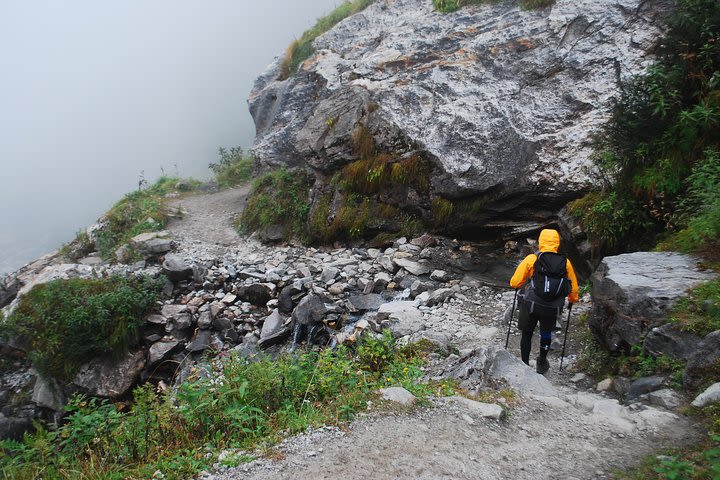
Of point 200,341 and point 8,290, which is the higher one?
point 8,290

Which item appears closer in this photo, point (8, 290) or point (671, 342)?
point (671, 342)

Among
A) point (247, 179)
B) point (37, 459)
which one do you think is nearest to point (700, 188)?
point (37, 459)

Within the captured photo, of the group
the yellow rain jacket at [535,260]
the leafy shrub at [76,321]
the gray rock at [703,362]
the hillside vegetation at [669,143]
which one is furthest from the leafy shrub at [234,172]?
the gray rock at [703,362]

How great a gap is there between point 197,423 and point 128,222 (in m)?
15.0

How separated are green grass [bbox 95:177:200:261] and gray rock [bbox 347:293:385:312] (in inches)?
371

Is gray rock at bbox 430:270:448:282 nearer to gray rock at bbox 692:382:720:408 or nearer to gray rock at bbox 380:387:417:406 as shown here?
gray rock at bbox 380:387:417:406

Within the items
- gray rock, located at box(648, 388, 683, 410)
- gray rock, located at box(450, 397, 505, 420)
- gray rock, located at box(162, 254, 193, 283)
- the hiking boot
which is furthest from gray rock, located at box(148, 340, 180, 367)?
gray rock, located at box(648, 388, 683, 410)

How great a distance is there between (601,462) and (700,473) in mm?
705

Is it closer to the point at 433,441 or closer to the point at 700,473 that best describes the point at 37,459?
the point at 433,441

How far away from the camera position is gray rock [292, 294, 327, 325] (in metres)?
8.95

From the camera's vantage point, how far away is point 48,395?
910 centimetres

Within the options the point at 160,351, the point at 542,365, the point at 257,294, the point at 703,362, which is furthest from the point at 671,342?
the point at 160,351

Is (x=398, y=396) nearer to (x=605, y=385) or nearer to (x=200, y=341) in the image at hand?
(x=605, y=385)

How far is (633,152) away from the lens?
7676 mm
